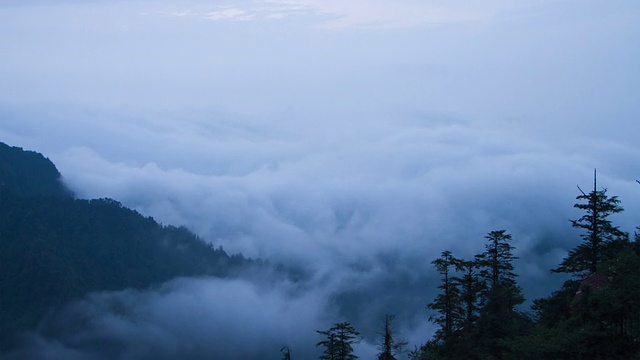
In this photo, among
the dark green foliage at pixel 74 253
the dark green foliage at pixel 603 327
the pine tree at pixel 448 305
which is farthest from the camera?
the dark green foliage at pixel 74 253

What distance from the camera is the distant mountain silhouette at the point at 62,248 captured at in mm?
94875

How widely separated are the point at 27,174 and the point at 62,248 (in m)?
25.7

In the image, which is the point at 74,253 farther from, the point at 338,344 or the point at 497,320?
the point at 497,320

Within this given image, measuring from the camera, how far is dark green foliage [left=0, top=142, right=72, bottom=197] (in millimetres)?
114688

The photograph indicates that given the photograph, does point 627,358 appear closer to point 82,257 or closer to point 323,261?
point 82,257

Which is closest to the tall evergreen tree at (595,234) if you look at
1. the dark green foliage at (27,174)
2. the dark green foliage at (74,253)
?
the dark green foliage at (74,253)

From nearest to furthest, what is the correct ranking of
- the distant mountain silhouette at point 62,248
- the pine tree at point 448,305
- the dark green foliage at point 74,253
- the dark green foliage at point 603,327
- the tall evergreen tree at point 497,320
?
the dark green foliage at point 603,327
the tall evergreen tree at point 497,320
the pine tree at point 448,305
the dark green foliage at point 74,253
the distant mountain silhouette at point 62,248

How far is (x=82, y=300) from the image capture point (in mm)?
96062

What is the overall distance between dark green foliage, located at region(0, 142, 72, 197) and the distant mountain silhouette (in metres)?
0.21

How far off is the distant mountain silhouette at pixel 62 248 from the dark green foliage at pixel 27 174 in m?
0.21

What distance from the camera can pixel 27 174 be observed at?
122 metres

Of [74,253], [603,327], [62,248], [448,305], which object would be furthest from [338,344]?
[74,253]

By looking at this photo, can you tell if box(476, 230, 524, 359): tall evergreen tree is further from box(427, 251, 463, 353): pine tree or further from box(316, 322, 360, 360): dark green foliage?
box(316, 322, 360, 360): dark green foliage

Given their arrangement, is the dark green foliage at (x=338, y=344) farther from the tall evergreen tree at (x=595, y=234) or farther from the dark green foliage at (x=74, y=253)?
the dark green foliage at (x=74, y=253)
